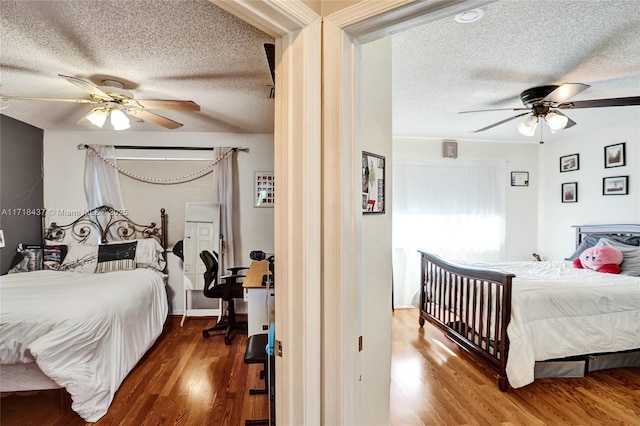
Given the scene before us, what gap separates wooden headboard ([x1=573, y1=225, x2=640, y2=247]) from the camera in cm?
315

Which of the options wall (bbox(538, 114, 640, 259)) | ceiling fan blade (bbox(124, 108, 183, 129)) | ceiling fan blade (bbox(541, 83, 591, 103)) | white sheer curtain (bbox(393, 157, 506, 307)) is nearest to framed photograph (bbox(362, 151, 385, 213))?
ceiling fan blade (bbox(541, 83, 591, 103))

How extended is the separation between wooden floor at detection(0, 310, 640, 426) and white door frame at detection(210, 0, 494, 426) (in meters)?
1.25

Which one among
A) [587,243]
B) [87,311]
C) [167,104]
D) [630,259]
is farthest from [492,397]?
[167,104]

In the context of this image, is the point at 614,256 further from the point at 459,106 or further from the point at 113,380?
the point at 113,380

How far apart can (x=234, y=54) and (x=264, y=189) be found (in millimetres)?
1631

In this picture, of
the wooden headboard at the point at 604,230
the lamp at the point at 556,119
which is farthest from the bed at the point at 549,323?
the lamp at the point at 556,119

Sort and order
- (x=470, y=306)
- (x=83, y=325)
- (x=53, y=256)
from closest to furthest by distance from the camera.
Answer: (x=53, y=256) → (x=83, y=325) → (x=470, y=306)

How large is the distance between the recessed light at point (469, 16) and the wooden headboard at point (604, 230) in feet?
10.3

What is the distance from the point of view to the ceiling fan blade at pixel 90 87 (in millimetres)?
1533

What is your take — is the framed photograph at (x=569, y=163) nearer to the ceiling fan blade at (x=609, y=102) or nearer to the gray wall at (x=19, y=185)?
the ceiling fan blade at (x=609, y=102)

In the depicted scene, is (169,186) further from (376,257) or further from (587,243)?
(587,243)

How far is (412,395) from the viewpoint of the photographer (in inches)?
84.9

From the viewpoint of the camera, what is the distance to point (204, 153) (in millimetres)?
2734

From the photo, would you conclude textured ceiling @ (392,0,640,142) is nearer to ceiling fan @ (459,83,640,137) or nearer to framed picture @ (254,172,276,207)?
ceiling fan @ (459,83,640,137)
